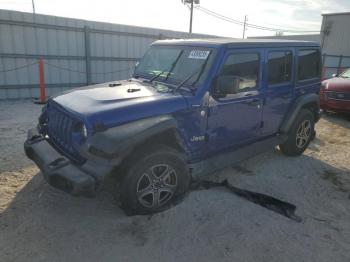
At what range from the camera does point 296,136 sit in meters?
5.24

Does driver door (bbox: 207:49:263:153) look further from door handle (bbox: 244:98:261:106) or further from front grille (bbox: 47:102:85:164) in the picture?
front grille (bbox: 47:102:85:164)

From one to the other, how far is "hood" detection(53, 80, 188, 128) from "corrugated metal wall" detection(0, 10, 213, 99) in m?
7.05

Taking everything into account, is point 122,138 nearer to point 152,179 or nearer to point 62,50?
point 152,179

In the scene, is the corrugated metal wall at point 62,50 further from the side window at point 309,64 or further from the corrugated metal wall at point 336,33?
the corrugated metal wall at point 336,33

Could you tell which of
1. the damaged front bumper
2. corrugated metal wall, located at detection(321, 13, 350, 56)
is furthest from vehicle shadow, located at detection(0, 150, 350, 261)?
corrugated metal wall, located at detection(321, 13, 350, 56)

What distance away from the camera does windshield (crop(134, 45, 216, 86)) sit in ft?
12.1

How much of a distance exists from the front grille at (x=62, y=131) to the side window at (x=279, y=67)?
112 inches

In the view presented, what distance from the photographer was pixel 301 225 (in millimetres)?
3355

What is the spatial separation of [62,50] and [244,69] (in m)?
8.34

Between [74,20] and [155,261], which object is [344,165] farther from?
[74,20]

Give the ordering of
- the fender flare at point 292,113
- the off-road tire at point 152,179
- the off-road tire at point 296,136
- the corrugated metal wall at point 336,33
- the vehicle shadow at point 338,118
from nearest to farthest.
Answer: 1. the off-road tire at point 152,179
2. the fender flare at point 292,113
3. the off-road tire at point 296,136
4. the vehicle shadow at point 338,118
5. the corrugated metal wall at point 336,33

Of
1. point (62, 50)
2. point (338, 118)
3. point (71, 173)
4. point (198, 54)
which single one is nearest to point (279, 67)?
point (198, 54)

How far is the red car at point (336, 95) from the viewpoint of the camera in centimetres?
848

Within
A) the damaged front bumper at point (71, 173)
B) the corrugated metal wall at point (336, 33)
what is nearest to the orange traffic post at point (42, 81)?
the damaged front bumper at point (71, 173)
